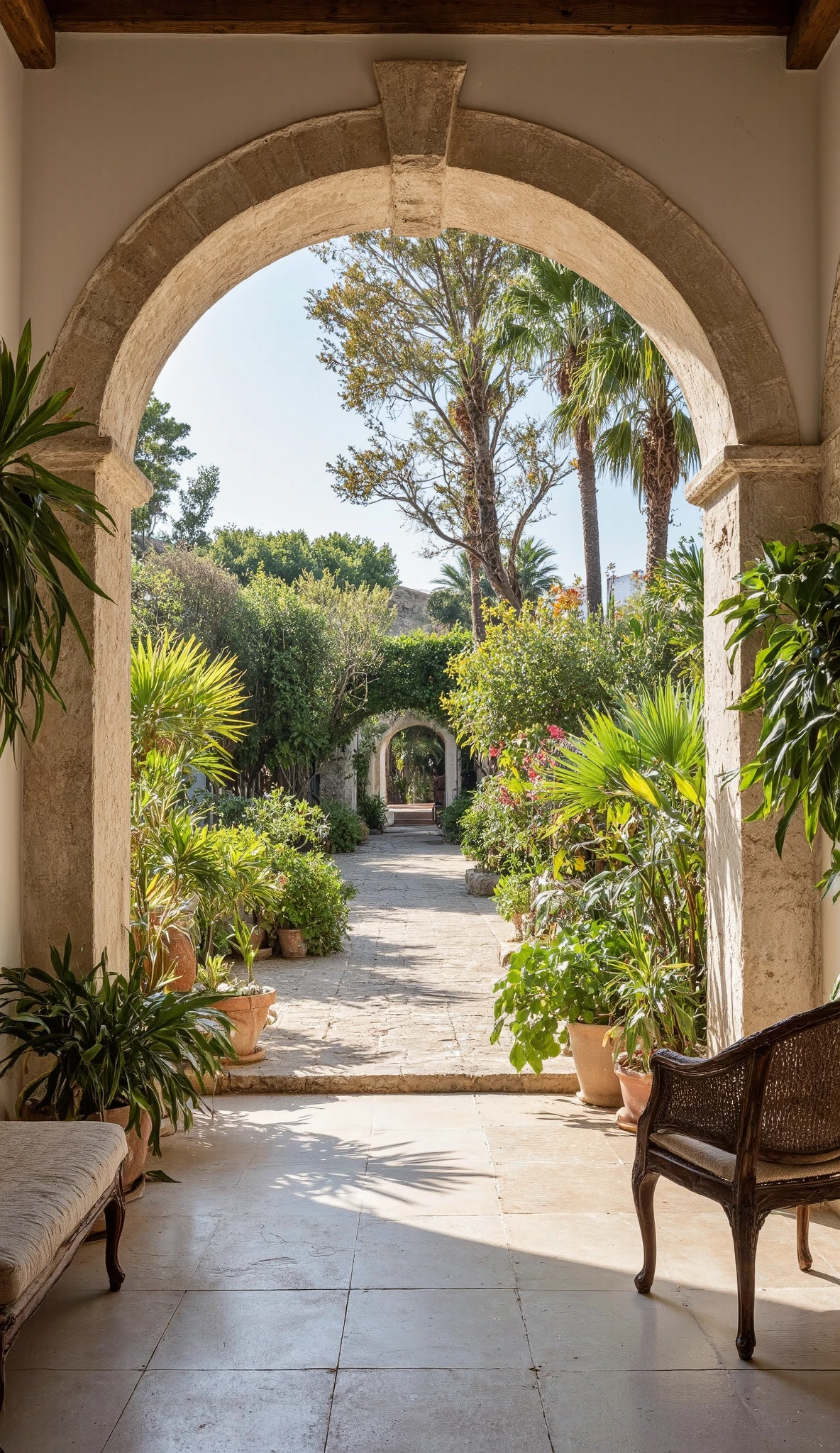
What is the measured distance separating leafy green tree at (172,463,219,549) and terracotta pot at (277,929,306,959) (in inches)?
886

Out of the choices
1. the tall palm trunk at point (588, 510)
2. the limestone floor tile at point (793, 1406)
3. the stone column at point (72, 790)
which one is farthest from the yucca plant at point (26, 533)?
the tall palm trunk at point (588, 510)

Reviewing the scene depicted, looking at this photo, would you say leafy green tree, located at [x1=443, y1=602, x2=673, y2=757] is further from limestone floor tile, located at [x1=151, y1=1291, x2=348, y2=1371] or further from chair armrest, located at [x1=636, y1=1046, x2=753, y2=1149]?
limestone floor tile, located at [x1=151, y1=1291, x2=348, y2=1371]

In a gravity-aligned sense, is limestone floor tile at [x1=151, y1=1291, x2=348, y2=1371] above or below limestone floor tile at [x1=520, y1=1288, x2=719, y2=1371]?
above

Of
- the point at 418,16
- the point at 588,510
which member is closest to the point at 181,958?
the point at 418,16

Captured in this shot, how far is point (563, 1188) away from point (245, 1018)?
203 centimetres

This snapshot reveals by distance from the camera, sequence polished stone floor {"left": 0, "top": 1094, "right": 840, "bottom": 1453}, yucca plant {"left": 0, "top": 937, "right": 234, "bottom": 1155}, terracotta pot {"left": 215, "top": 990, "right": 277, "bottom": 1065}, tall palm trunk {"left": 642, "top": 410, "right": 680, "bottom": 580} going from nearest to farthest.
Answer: polished stone floor {"left": 0, "top": 1094, "right": 840, "bottom": 1453} < yucca plant {"left": 0, "top": 937, "right": 234, "bottom": 1155} < terracotta pot {"left": 215, "top": 990, "right": 277, "bottom": 1065} < tall palm trunk {"left": 642, "top": 410, "right": 680, "bottom": 580}

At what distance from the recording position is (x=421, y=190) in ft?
13.7

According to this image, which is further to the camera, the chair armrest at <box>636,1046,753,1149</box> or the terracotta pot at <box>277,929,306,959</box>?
the terracotta pot at <box>277,929,306,959</box>

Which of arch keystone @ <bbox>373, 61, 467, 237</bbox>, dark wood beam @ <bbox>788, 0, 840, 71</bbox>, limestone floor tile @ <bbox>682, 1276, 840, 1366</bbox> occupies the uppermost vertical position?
dark wood beam @ <bbox>788, 0, 840, 71</bbox>

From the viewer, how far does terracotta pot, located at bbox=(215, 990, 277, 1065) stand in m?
5.27

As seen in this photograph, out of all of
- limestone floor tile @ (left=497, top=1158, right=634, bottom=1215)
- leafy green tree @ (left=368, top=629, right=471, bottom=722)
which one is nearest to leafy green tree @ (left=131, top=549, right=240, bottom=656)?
leafy green tree @ (left=368, top=629, right=471, bottom=722)

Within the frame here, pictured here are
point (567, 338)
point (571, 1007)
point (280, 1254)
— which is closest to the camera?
point (280, 1254)

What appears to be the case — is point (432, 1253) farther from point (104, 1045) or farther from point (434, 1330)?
point (104, 1045)

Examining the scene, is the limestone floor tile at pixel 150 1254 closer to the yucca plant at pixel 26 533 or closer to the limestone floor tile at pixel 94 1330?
the limestone floor tile at pixel 94 1330
